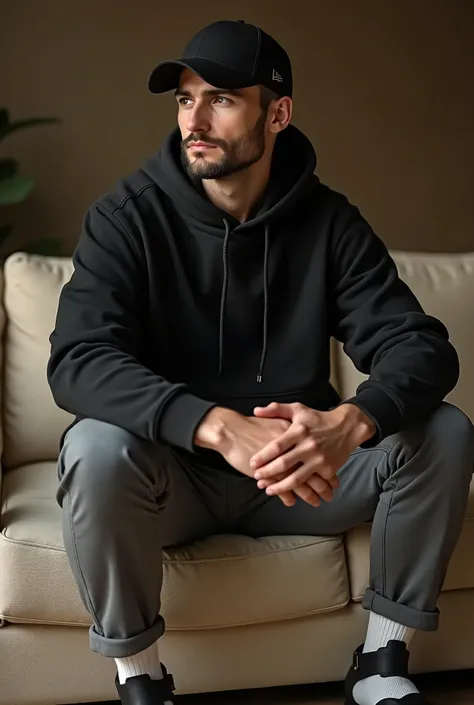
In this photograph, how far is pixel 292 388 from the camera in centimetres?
184

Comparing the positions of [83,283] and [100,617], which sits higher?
[83,283]

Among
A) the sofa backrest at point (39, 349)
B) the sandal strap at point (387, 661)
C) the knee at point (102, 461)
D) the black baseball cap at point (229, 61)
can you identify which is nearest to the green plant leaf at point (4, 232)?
the sofa backrest at point (39, 349)

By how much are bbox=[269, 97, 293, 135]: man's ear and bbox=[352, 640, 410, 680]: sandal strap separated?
971 mm

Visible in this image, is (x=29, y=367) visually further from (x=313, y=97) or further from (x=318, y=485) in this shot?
(x=313, y=97)

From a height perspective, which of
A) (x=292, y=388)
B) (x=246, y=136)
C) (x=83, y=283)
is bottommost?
(x=292, y=388)

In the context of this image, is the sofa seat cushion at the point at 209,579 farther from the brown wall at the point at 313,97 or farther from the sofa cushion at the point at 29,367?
the brown wall at the point at 313,97

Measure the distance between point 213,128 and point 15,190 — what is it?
115 cm

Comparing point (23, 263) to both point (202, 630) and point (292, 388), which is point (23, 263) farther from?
point (202, 630)

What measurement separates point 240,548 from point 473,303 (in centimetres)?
96

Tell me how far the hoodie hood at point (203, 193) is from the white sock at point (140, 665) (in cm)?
76

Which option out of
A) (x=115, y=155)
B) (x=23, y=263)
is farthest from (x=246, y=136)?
(x=115, y=155)

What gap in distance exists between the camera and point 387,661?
1.65 meters

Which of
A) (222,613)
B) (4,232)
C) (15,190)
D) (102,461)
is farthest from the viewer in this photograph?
(4,232)

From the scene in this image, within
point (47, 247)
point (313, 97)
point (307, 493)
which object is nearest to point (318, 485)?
point (307, 493)
